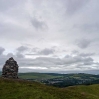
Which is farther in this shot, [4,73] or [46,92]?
[4,73]

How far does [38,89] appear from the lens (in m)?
50.6

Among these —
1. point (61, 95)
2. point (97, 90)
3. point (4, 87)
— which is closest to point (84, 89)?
point (97, 90)

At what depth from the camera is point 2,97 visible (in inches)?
1772

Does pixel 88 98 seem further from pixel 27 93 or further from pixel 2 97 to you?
Result: pixel 2 97

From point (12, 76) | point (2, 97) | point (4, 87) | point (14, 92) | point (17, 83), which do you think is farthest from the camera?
point (12, 76)

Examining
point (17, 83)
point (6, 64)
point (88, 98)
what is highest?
point (6, 64)

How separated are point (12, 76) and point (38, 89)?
24245 millimetres

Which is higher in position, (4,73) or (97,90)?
(4,73)

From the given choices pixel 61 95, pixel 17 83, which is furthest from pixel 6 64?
pixel 61 95

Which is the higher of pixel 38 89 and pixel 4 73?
pixel 4 73

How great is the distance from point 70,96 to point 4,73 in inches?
1360

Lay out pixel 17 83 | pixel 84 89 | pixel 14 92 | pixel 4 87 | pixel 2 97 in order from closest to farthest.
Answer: pixel 2 97, pixel 14 92, pixel 4 87, pixel 17 83, pixel 84 89

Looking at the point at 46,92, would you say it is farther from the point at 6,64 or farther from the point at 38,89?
the point at 6,64

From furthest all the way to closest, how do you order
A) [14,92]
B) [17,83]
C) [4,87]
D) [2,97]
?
[17,83] → [4,87] → [14,92] → [2,97]
